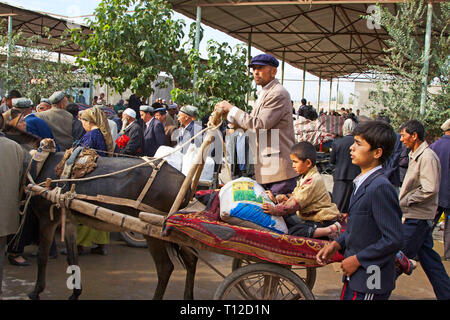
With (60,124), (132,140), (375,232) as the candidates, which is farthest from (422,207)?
(60,124)

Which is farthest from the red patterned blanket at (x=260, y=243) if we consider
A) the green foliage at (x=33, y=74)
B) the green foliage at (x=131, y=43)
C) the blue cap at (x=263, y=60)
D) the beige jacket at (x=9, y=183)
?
the green foliage at (x=33, y=74)

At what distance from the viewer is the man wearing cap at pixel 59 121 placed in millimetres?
6059

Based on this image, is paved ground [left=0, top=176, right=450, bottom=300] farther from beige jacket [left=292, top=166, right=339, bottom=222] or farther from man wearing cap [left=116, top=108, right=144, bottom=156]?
man wearing cap [left=116, top=108, right=144, bottom=156]

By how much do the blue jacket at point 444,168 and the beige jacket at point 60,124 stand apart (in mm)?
5149

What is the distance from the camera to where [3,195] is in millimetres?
3439

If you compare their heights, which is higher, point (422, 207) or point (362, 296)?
point (422, 207)

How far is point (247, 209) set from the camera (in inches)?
125

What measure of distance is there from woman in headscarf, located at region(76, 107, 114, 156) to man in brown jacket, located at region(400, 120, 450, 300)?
11.4 ft

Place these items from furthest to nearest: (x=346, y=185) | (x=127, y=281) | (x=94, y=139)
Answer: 1. (x=346, y=185)
2. (x=94, y=139)
3. (x=127, y=281)

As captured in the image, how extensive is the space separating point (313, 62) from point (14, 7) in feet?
50.5

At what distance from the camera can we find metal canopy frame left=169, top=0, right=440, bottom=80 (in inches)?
410

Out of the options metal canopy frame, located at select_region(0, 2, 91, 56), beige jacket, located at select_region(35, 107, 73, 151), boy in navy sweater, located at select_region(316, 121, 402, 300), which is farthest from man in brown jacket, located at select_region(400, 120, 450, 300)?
metal canopy frame, located at select_region(0, 2, 91, 56)

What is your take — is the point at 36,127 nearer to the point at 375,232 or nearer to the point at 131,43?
the point at 131,43

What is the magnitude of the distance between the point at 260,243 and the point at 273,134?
1068 mm
